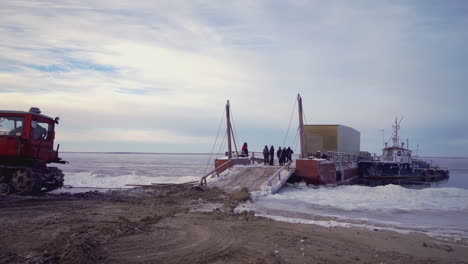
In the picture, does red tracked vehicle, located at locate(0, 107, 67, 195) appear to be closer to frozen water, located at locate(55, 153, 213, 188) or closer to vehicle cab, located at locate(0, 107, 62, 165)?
vehicle cab, located at locate(0, 107, 62, 165)

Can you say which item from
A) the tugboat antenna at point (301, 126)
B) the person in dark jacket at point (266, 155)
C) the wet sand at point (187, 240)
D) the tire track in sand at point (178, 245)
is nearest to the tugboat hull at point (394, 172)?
the person in dark jacket at point (266, 155)

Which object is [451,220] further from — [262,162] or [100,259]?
[262,162]

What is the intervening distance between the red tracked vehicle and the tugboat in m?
32.0

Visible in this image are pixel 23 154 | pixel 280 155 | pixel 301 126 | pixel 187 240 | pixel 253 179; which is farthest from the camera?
pixel 280 155

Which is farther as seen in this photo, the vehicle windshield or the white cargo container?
the white cargo container

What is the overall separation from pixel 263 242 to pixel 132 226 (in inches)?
126

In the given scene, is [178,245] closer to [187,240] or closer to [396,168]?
[187,240]

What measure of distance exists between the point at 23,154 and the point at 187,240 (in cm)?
999

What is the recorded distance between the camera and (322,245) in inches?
301

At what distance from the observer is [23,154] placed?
580 inches

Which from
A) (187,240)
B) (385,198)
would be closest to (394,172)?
(385,198)

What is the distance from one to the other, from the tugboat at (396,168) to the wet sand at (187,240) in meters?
32.0

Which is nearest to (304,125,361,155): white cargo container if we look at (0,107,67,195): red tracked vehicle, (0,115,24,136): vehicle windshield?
(0,107,67,195): red tracked vehicle

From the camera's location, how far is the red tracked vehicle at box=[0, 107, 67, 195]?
14578 millimetres
